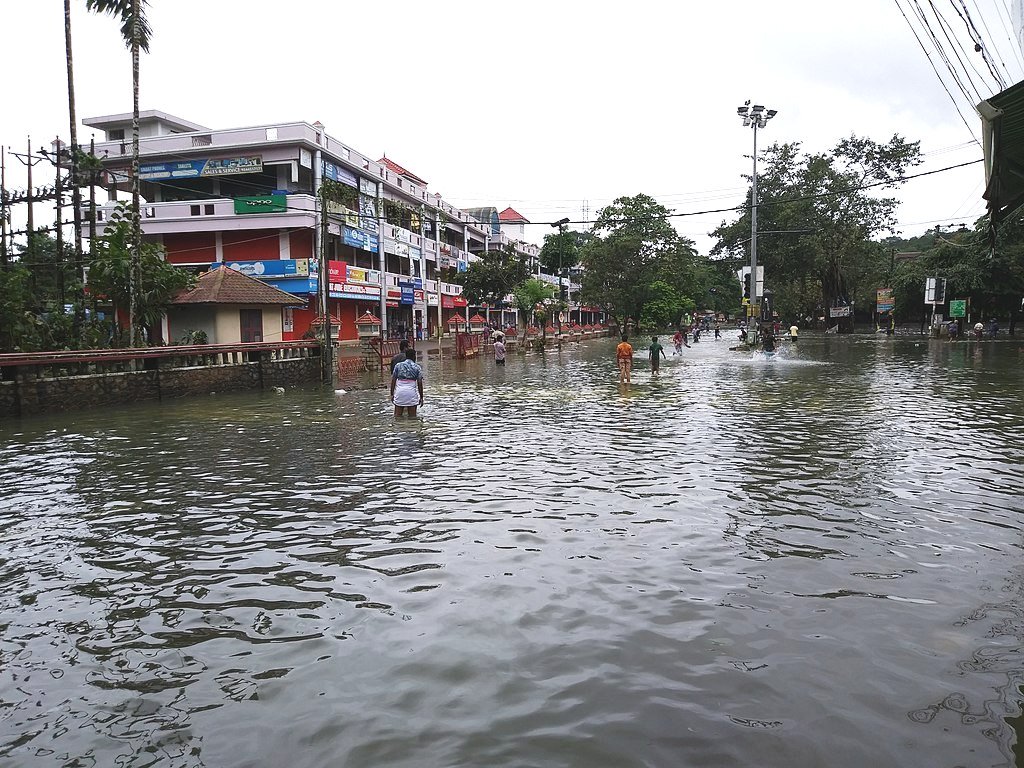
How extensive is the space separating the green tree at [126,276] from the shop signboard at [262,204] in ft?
49.1

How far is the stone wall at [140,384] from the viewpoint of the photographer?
17.2 metres

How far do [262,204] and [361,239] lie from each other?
7668 mm

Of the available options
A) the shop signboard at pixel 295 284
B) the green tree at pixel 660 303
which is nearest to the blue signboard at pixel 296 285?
the shop signboard at pixel 295 284

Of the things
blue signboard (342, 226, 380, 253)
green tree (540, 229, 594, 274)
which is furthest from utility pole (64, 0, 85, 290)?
green tree (540, 229, 594, 274)

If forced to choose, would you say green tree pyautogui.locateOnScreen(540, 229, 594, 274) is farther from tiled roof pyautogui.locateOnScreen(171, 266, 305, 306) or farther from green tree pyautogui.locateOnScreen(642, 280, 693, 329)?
tiled roof pyautogui.locateOnScreen(171, 266, 305, 306)

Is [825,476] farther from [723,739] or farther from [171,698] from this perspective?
[171,698]

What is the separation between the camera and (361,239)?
4791cm

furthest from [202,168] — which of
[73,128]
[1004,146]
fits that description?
[1004,146]

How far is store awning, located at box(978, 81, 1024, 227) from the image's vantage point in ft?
22.4

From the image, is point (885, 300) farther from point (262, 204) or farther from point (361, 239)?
point (262, 204)

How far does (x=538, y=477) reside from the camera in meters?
9.69

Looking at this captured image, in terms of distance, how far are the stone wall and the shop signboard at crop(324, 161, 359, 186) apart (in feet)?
69.4

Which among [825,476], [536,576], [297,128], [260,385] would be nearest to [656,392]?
[825,476]

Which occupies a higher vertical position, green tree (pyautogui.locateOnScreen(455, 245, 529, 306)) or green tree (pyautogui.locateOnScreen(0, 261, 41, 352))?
green tree (pyautogui.locateOnScreen(455, 245, 529, 306))
